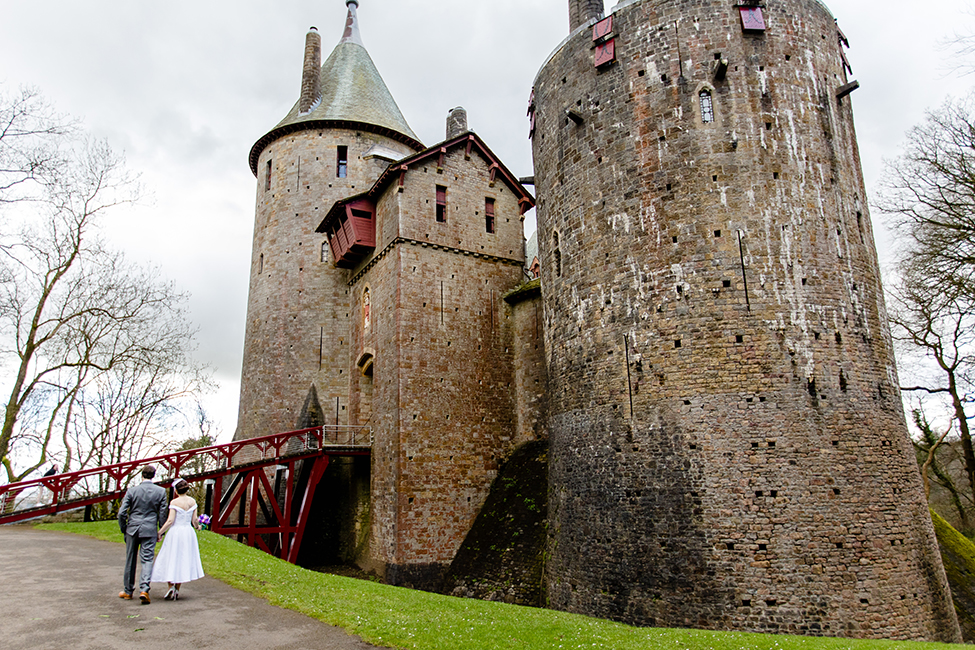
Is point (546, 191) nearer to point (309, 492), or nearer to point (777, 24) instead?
point (777, 24)

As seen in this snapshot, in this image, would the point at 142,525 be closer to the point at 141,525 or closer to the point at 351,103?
the point at 141,525

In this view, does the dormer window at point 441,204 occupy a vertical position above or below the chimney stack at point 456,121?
below

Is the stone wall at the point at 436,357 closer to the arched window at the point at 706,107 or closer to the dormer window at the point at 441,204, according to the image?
the dormer window at the point at 441,204

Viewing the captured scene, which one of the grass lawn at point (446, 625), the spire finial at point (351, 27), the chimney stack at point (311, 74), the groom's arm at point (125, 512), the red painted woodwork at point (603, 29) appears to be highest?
the spire finial at point (351, 27)

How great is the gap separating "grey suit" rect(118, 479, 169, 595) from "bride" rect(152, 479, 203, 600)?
0.44ft

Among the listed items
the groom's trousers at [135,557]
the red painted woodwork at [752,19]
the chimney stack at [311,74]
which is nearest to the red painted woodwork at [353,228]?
the chimney stack at [311,74]

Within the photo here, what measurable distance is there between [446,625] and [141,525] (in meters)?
3.66

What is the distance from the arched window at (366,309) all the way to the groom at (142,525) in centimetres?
1348

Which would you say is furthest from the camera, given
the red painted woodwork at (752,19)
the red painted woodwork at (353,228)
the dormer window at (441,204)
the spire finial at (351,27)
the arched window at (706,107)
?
the spire finial at (351,27)

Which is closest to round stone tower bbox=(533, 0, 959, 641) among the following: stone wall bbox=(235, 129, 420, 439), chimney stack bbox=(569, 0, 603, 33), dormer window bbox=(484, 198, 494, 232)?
chimney stack bbox=(569, 0, 603, 33)

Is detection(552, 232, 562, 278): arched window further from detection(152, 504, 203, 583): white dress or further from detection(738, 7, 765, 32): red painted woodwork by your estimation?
detection(152, 504, 203, 583): white dress

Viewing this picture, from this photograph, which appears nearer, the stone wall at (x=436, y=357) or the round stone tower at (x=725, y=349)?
→ the round stone tower at (x=725, y=349)

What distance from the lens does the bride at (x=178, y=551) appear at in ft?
22.7

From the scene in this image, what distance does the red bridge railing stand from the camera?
14359mm
